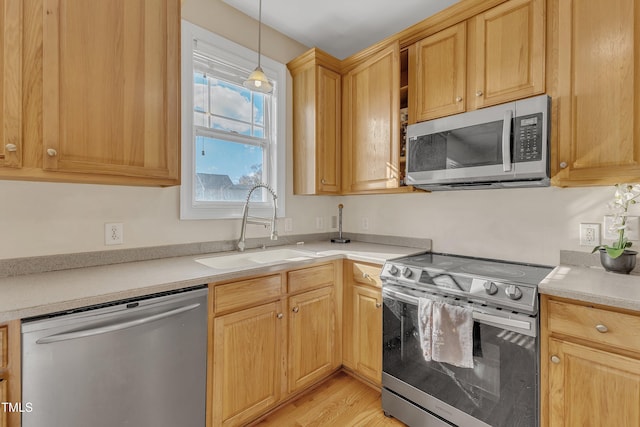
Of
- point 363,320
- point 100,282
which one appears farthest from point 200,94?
point 363,320

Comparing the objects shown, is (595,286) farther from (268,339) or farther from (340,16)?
(340,16)

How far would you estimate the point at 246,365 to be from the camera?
1.62m

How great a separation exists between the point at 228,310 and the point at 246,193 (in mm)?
1071

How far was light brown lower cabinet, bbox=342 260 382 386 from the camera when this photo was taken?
196cm

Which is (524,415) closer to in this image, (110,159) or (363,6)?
(110,159)

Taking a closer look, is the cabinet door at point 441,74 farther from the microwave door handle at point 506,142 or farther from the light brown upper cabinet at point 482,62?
the microwave door handle at point 506,142

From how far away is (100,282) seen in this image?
1289 mm

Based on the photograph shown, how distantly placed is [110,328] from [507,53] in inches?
93.7

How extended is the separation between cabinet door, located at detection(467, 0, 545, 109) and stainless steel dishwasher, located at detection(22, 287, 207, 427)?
1.95m

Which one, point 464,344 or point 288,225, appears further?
point 288,225

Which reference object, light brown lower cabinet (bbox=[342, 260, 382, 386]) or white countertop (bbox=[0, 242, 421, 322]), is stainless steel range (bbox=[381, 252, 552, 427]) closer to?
light brown lower cabinet (bbox=[342, 260, 382, 386])

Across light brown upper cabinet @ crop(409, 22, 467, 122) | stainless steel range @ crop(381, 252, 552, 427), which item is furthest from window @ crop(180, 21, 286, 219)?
stainless steel range @ crop(381, 252, 552, 427)

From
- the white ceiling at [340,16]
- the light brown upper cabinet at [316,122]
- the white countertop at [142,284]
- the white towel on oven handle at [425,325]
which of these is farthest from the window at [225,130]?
the white towel on oven handle at [425,325]

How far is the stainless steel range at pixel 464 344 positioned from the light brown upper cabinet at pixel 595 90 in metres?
0.60
